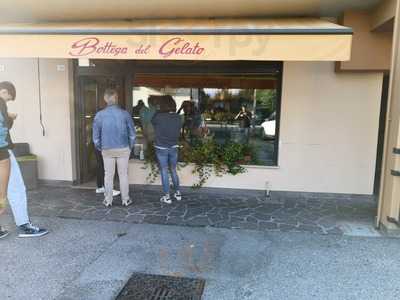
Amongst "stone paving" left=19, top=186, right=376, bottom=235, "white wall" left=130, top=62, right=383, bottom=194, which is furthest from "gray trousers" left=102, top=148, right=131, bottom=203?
"white wall" left=130, top=62, right=383, bottom=194

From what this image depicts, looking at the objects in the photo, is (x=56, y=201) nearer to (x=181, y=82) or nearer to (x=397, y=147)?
(x=181, y=82)

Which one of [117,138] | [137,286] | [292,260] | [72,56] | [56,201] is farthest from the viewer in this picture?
[56,201]

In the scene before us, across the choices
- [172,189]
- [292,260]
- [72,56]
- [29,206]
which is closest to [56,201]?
[29,206]

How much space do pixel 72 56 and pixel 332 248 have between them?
13.4 feet

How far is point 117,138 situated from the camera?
4922 millimetres

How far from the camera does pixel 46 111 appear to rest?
20.5ft

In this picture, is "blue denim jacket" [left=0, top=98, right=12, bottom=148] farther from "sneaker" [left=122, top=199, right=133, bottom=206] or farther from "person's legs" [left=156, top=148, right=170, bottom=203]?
"person's legs" [left=156, top=148, right=170, bottom=203]

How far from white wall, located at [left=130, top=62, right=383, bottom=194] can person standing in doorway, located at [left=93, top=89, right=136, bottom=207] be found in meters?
2.41

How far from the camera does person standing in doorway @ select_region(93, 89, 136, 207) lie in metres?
4.88

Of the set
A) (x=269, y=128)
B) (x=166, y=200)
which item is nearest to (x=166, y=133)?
(x=166, y=200)

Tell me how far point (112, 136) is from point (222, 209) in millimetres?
2025

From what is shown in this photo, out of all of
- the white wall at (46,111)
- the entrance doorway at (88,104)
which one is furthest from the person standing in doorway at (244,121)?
the white wall at (46,111)

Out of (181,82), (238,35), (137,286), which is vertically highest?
(238,35)

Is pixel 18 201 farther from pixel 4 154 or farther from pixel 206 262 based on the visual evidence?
pixel 206 262
